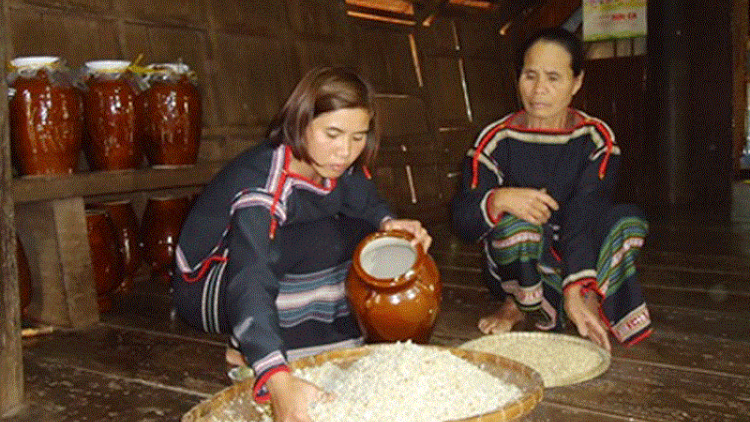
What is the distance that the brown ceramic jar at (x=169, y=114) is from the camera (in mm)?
2729

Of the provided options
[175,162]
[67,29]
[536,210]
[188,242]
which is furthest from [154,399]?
[67,29]

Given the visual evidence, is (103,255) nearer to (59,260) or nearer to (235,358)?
(59,260)

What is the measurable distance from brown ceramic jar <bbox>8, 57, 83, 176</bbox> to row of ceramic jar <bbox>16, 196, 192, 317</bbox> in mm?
245

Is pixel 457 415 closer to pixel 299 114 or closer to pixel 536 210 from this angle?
pixel 299 114

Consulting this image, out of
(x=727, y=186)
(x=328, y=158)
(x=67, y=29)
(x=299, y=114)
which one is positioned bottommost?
(x=727, y=186)

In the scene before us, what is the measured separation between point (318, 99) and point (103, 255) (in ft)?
4.12

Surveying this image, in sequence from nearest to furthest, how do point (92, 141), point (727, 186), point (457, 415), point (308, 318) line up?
point (457, 415)
point (308, 318)
point (92, 141)
point (727, 186)

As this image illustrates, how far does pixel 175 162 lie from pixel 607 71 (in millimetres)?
3732

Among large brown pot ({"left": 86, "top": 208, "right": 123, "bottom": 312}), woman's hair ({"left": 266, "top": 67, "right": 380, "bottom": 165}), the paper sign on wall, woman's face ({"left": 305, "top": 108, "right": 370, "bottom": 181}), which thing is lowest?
large brown pot ({"left": 86, "top": 208, "right": 123, "bottom": 312})

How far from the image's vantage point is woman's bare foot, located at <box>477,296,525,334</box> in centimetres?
221

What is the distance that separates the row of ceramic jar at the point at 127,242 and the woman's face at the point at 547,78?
1.46 m

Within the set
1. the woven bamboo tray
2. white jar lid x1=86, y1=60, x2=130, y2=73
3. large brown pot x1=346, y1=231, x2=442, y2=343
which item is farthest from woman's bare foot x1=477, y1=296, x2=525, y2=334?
white jar lid x1=86, y1=60, x2=130, y2=73

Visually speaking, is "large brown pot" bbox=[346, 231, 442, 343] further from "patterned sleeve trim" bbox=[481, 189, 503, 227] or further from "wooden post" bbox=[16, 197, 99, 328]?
"wooden post" bbox=[16, 197, 99, 328]

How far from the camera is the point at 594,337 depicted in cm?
200
